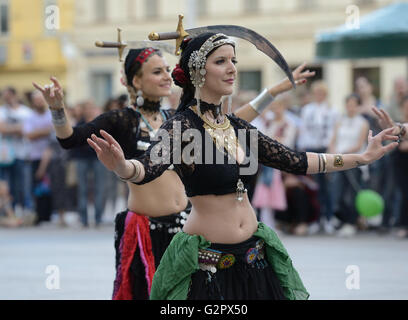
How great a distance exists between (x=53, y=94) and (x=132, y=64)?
78 centimetres

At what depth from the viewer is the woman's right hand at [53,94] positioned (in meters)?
5.61

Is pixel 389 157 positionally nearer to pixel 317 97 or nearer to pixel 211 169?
pixel 317 97

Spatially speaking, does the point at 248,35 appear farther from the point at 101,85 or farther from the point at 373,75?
the point at 101,85

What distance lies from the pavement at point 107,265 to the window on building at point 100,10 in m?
22.4

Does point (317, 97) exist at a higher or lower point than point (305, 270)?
higher

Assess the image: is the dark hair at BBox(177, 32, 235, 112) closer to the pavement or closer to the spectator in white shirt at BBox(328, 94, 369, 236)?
the pavement

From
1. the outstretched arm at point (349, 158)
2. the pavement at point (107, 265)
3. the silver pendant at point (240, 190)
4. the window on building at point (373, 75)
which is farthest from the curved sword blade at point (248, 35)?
the window on building at point (373, 75)

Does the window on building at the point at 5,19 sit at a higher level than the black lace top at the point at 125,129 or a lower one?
higher

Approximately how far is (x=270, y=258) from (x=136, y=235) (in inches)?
58.5

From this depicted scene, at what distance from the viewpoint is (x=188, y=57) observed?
4680mm

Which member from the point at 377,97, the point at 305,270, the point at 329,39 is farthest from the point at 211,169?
the point at 377,97

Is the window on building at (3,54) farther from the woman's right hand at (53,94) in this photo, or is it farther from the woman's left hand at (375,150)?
the woman's left hand at (375,150)

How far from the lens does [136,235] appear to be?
5.85 m
